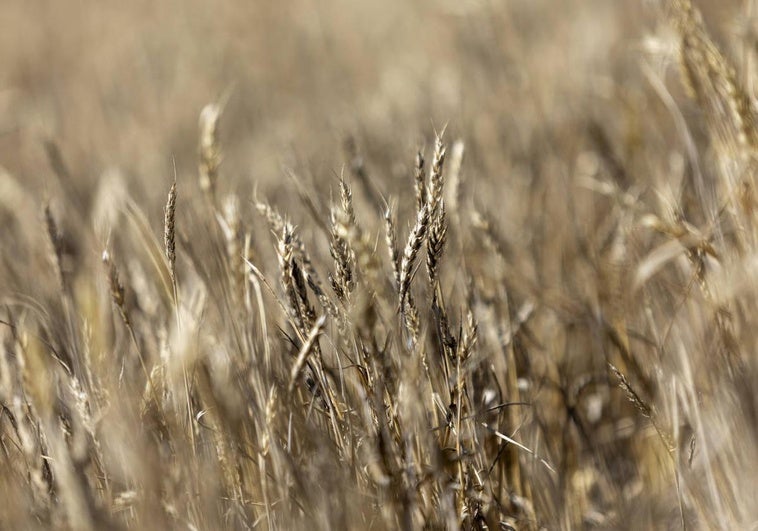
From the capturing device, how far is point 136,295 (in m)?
1.70

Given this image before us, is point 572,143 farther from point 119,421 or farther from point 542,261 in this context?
point 119,421

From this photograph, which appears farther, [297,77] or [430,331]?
[297,77]

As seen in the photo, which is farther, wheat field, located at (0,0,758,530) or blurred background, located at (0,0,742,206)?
blurred background, located at (0,0,742,206)

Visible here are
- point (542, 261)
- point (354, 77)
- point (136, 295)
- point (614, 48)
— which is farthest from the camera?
point (354, 77)

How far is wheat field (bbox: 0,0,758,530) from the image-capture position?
0.95 metres

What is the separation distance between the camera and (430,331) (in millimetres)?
1251

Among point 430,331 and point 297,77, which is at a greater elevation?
point 430,331

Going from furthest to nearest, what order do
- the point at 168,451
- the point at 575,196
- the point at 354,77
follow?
1. the point at 354,77
2. the point at 575,196
3. the point at 168,451

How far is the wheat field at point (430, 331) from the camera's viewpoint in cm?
95

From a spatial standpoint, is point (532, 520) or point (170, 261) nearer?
point (170, 261)

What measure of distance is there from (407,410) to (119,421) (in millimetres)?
350

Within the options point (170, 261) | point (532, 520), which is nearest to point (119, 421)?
point (170, 261)

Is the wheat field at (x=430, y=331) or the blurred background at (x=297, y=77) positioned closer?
the wheat field at (x=430, y=331)

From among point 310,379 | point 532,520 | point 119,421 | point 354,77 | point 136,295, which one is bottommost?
point 354,77
